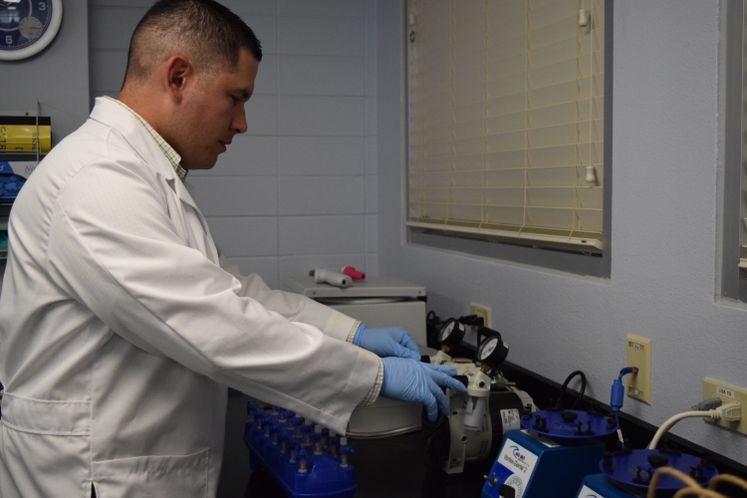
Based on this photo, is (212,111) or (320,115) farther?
(320,115)

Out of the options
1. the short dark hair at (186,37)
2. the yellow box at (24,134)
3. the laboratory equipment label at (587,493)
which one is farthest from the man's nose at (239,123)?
the yellow box at (24,134)

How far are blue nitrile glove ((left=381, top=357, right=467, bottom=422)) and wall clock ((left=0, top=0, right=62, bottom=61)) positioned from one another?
1.63 metres

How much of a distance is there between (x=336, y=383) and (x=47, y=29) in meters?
1.68

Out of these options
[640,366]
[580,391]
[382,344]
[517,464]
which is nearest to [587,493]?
[517,464]

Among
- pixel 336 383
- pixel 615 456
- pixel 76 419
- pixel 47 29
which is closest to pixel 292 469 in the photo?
pixel 336 383

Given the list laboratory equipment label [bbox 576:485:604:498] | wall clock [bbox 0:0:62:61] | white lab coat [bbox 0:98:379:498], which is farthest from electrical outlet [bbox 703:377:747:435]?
wall clock [bbox 0:0:62:61]

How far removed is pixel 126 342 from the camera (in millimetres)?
1242

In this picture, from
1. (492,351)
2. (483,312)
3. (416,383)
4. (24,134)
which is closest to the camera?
(416,383)

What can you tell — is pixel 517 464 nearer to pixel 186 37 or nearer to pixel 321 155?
pixel 186 37

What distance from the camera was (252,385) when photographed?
1.19 m

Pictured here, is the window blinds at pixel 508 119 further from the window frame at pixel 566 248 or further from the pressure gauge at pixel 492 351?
the pressure gauge at pixel 492 351

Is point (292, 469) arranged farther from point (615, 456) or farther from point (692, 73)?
point (692, 73)

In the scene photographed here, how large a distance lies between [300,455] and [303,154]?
5.02 ft

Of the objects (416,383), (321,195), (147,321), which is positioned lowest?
(416,383)
